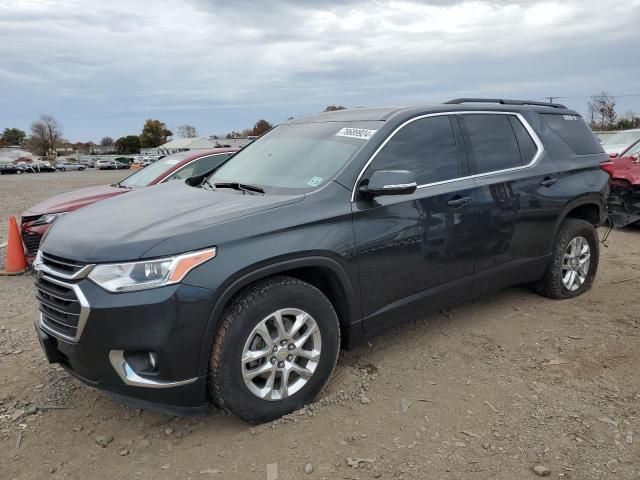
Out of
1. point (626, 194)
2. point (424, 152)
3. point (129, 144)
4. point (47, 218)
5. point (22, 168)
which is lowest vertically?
point (626, 194)

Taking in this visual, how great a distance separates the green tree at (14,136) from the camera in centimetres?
12507

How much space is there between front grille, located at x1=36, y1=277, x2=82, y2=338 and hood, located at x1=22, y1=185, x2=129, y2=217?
11.4 feet

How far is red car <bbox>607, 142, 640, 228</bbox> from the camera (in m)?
7.95

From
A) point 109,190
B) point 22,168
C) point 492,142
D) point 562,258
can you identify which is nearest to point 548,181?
point 492,142

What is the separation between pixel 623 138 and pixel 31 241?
13.2 metres

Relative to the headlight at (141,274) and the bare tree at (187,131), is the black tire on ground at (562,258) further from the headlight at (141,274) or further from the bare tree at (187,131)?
the bare tree at (187,131)

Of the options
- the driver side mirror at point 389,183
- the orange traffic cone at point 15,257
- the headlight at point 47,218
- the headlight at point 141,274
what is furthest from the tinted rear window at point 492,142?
the orange traffic cone at point 15,257

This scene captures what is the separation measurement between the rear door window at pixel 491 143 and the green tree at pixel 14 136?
470 ft

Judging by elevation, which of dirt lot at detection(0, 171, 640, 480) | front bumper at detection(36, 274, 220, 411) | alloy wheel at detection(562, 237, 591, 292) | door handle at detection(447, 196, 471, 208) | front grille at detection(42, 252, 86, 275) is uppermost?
door handle at detection(447, 196, 471, 208)

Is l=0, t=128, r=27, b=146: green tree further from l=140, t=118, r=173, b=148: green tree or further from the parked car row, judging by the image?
the parked car row

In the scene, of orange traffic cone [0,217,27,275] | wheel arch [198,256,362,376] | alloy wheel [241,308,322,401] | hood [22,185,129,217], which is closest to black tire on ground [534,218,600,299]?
wheel arch [198,256,362,376]

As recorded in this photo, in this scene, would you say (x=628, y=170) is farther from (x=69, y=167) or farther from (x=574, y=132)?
(x=69, y=167)

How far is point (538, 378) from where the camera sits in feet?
11.3

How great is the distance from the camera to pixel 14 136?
415 feet
